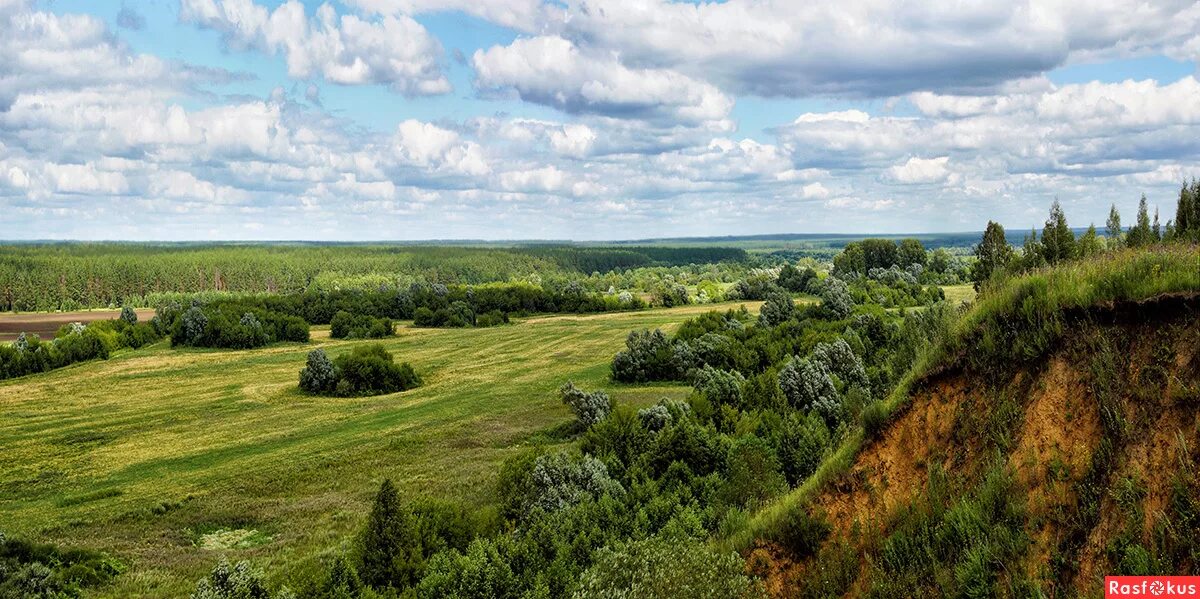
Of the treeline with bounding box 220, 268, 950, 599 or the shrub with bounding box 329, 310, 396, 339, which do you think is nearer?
the treeline with bounding box 220, 268, 950, 599

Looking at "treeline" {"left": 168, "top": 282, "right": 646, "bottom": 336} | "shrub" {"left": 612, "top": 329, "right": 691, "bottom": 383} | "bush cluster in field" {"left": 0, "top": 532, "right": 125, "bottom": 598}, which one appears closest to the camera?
"bush cluster in field" {"left": 0, "top": 532, "right": 125, "bottom": 598}

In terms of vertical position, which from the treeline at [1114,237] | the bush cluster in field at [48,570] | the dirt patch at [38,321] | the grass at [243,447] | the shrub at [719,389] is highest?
the treeline at [1114,237]

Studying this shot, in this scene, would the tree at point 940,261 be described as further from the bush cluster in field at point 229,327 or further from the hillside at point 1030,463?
the hillside at point 1030,463

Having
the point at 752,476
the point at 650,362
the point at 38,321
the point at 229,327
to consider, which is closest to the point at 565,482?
the point at 752,476

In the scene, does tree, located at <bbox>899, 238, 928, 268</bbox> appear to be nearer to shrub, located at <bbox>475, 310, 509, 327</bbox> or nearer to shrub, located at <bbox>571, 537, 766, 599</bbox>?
shrub, located at <bbox>475, 310, 509, 327</bbox>

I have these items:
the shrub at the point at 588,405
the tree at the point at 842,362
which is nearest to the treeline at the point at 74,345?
the shrub at the point at 588,405

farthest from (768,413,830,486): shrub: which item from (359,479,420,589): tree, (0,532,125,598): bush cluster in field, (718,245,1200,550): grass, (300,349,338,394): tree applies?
A: (300,349,338,394): tree

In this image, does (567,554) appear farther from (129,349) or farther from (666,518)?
(129,349)

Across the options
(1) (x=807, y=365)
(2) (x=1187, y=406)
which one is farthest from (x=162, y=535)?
(2) (x=1187, y=406)
